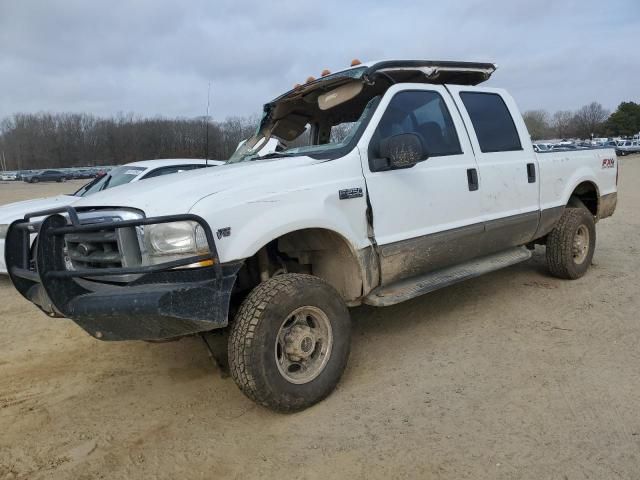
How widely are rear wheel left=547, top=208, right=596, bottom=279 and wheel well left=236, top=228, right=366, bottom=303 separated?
2.85 meters

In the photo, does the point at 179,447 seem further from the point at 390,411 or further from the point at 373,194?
the point at 373,194

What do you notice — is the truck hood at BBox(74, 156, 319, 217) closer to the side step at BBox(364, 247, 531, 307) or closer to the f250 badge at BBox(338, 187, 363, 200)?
the f250 badge at BBox(338, 187, 363, 200)

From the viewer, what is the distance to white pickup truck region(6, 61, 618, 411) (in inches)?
109

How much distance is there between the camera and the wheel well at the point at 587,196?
5.89 meters

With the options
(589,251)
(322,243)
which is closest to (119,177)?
(322,243)

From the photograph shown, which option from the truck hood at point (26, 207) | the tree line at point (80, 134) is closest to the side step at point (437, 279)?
the truck hood at point (26, 207)

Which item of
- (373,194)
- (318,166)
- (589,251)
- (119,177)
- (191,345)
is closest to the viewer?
→ (318,166)

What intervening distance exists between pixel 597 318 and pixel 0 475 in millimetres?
4404

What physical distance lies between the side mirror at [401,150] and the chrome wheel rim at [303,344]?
1167 mm

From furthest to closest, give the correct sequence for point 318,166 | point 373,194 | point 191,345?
point 191,345 < point 373,194 < point 318,166

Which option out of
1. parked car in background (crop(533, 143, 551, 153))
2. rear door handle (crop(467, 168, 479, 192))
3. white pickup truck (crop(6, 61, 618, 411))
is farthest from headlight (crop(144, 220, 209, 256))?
parked car in background (crop(533, 143, 551, 153))

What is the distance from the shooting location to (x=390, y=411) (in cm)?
308

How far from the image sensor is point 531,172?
4.88 m

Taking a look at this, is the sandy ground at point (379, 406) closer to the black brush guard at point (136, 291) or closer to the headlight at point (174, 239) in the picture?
the black brush guard at point (136, 291)
